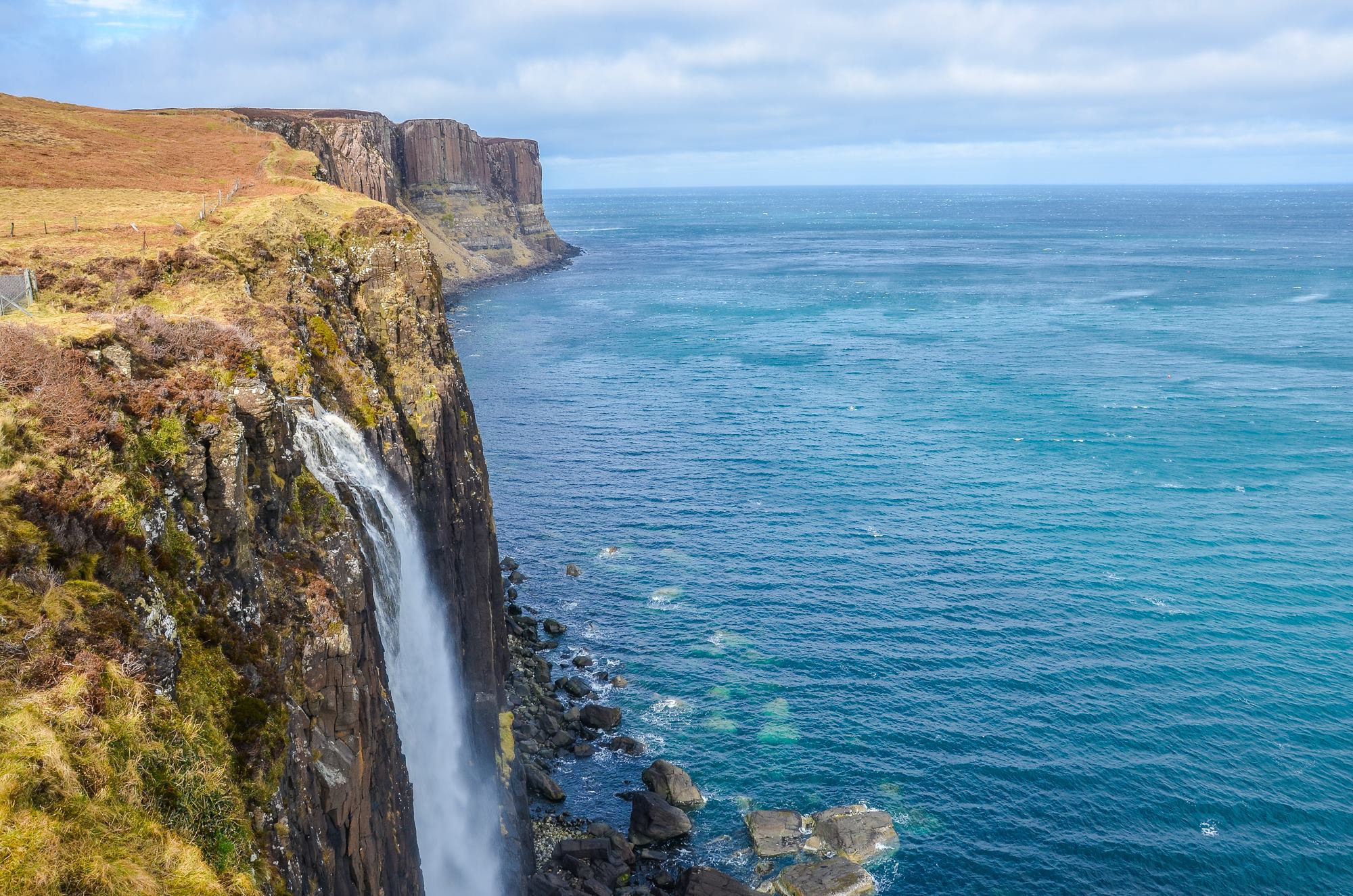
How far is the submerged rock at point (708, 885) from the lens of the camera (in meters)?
41.0

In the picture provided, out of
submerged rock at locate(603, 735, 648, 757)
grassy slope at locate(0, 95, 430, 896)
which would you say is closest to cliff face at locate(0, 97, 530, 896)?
grassy slope at locate(0, 95, 430, 896)

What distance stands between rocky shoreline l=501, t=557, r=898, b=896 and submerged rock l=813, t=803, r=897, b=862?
4 cm

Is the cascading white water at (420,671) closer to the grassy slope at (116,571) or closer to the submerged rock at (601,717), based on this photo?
the grassy slope at (116,571)

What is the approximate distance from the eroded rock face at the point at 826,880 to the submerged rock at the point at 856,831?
3.02 feet

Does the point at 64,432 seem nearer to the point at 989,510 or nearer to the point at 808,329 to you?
the point at 989,510

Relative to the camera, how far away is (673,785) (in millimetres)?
48344

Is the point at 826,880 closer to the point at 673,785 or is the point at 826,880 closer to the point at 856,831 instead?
the point at 856,831

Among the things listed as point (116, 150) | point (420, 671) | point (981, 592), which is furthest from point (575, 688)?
point (116, 150)

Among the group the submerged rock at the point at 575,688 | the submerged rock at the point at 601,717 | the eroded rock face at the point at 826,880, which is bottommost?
the eroded rock face at the point at 826,880

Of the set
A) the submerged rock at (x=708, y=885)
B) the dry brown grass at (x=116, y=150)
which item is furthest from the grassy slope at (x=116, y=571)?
the submerged rock at (x=708, y=885)

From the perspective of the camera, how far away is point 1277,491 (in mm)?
81500

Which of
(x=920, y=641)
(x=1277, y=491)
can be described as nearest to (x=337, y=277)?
(x=920, y=641)

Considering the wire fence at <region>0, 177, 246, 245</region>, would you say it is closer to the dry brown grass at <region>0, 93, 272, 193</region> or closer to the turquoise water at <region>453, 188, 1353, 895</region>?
the dry brown grass at <region>0, 93, 272, 193</region>

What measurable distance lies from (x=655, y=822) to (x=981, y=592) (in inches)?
1227
